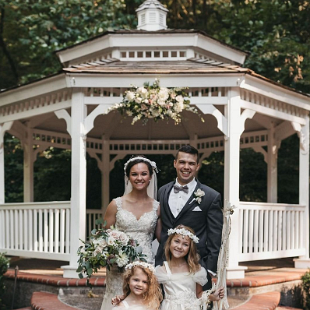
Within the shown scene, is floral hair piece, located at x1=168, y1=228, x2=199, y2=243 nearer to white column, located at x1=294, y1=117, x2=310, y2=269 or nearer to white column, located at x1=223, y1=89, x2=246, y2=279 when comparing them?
white column, located at x1=223, y1=89, x2=246, y2=279

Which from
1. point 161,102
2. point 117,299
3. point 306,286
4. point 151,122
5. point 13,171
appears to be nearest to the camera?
point 117,299

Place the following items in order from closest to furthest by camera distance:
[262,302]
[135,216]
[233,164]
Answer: [135,216]
[262,302]
[233,164]

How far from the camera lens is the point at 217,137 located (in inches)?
522

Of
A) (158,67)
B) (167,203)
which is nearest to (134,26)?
(158,67)

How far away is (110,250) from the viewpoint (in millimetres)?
5301

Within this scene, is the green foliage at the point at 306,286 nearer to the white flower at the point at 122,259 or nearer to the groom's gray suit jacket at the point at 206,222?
the groom's gray suit jacket at the point at 206,222

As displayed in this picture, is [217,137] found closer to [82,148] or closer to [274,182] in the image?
[274,182]

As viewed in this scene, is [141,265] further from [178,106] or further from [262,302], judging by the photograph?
[178,106]

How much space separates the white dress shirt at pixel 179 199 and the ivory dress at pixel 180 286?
447mm

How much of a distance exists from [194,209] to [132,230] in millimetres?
633

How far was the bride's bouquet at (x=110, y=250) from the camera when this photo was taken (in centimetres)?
529

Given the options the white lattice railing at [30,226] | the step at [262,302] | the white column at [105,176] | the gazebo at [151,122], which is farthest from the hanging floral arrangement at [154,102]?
the white column at [105,176]

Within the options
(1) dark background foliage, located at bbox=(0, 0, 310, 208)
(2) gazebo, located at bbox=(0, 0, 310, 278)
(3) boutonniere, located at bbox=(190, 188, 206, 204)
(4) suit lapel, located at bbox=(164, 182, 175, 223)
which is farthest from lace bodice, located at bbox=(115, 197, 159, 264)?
(1) dark background foliage, located at bbox=(0, 0, 310, 208)

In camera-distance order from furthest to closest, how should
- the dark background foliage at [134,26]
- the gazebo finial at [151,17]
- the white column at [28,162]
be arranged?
the dark background foliage at [134,26] < the white column at [28,162] < the gazebo finial at [151,17]
